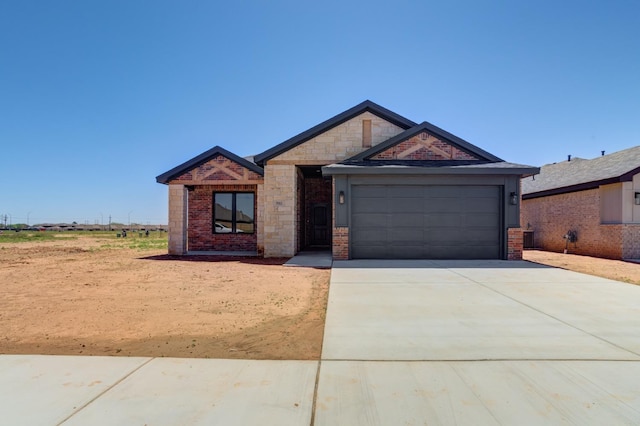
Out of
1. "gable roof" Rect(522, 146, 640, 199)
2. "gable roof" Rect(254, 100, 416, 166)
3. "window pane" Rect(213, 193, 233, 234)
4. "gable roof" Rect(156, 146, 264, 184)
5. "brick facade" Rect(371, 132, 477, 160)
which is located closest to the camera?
"brick facade" Rect(371, 132, 477, 160)

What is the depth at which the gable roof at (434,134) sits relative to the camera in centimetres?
1208

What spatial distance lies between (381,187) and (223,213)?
768cm

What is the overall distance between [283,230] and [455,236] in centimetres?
627

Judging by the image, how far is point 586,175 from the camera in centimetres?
1568

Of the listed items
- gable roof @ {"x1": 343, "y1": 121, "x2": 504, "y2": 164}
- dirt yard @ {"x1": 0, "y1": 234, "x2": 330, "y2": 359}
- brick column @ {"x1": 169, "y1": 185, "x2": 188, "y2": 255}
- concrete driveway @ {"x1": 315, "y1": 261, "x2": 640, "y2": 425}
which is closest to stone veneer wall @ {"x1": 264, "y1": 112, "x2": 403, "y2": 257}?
gable roof @ {"x1": 343, "y1": 121, "x2": 504, "y2": 164}

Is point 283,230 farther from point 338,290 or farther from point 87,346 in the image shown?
point 87,346

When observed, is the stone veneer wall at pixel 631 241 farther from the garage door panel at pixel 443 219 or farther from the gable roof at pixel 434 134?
the garage door panel at pixel 443 219

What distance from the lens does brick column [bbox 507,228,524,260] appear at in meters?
11.4

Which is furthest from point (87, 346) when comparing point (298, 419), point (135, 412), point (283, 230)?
point (283, 230)

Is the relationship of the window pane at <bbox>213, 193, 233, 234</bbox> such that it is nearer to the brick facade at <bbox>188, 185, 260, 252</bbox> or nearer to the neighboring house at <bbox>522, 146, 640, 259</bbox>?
the brick facade at <bbox>188, 185, 260, 252</bbox>

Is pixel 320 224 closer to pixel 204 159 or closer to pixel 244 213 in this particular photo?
pixel 244 213

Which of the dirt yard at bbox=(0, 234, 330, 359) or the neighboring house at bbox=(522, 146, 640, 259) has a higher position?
the neighboring house at bbox=(522, 146, 640, 259)

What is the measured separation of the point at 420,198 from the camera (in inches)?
460

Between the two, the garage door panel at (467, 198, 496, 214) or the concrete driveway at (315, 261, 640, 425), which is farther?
the garage door panel at (467, 198, 496, 214)
